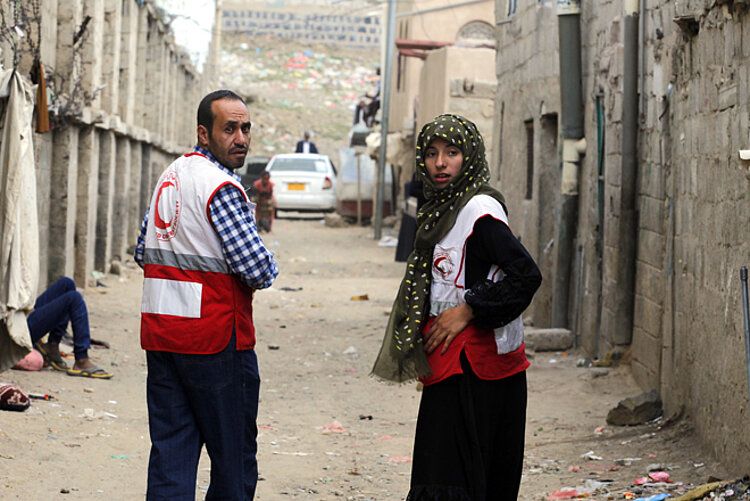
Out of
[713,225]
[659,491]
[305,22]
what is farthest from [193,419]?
[305,22]

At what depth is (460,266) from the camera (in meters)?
3.68

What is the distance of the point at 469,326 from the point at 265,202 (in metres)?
19.8

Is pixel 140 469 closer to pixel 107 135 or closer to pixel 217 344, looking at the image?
pixel 217 344

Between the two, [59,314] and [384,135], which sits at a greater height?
[384,135]

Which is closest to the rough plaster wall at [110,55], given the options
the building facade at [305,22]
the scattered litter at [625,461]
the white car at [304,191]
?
the scattered litter at [625,461]

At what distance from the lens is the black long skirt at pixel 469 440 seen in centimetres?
362

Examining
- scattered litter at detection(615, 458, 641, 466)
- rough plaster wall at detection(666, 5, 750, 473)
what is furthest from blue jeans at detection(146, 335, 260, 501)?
scattered litter at detection(615, 458, 641, 466)

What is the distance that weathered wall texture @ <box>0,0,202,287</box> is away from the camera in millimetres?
10938

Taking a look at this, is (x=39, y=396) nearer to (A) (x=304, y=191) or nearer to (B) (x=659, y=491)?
(B) (x=659, y=491)

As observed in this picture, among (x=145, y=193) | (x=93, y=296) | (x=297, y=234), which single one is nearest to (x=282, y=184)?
(x=297, y=234)

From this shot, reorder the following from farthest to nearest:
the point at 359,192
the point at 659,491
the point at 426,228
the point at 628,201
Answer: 1. the point at 359,192
2. the point at 628,201
3. the point at 659,491
4. the point at 426,228

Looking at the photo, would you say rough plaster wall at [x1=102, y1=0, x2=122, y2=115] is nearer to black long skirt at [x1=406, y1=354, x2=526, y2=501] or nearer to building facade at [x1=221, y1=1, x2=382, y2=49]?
black long skirt at [x1=406, y1=354, x2=526, y2=501]

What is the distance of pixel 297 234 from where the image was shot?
78.1ft

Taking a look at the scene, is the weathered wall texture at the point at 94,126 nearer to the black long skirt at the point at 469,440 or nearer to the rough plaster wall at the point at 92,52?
the rough plaster wall at the point at 92,52
